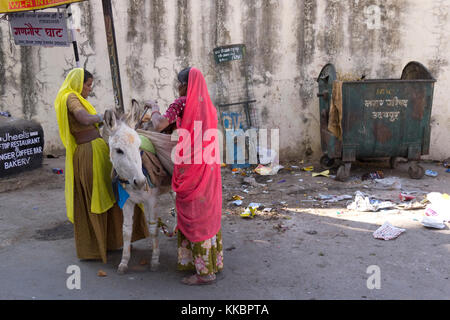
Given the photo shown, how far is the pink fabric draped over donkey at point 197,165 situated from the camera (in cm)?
324

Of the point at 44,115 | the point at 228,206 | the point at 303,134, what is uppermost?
the point at 44,115

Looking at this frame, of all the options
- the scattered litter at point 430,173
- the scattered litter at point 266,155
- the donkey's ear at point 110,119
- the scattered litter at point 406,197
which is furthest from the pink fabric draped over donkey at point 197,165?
the scattered litter at point 430,173

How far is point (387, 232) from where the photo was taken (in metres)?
4.34

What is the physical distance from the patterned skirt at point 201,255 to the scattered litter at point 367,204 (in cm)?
230

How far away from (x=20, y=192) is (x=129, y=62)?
10.0 feet

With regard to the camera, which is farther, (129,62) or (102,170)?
(129,62)

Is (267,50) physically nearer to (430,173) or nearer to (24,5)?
(430,173)

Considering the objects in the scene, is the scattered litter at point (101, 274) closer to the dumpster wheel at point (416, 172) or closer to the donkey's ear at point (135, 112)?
the donkey's ear at point (135, 112)

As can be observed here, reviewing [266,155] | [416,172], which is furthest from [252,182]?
[416,172]

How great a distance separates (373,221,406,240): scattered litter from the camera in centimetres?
426

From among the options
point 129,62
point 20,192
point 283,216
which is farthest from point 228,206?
point 129,62

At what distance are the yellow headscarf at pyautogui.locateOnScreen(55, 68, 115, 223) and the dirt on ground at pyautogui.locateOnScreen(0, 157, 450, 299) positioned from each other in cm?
59

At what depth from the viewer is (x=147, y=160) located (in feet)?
11.8
